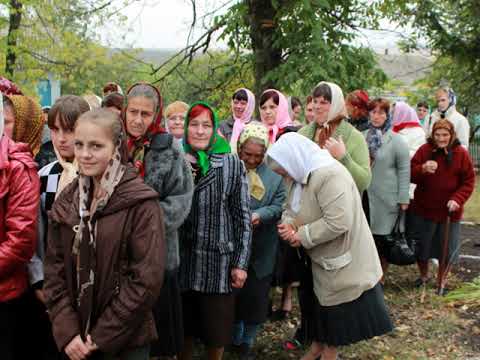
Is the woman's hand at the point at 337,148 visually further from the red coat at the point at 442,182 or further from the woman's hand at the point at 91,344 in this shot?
the woman's hand at the point at 91,344

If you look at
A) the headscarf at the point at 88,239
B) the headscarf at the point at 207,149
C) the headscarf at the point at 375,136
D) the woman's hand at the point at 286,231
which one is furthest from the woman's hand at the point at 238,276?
the headscarf at the point at 375,136

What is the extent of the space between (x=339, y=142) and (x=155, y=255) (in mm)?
2131

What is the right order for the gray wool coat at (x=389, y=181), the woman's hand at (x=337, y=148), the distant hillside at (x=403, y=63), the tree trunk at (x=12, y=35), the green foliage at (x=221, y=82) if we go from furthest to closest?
the distant hillside at (x=403, y=63) < the tree trunk at (x=12, y=35) < the green foliage at (x=221, y=82) < the gray wool coat at (x=389, y=181) < the woman's hand at (x=337, y=148)

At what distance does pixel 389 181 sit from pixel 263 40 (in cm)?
332

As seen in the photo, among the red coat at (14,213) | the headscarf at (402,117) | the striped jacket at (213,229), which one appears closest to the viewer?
the red coat at (14,213)

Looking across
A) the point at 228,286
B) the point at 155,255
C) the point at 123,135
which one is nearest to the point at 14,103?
the point at 123,135

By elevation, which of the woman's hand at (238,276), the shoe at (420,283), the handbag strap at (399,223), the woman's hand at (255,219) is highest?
the woman's hand at (255,219)

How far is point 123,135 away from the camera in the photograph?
2.34 meters

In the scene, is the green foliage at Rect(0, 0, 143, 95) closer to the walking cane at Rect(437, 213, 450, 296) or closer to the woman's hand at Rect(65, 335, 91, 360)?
the walking cane at Rect(437, 213, 450, 296)

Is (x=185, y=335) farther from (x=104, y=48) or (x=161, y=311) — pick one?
(x=104, y=48)

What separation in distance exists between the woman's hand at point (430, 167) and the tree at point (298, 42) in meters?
1.84

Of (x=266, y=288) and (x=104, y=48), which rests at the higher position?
(x=104, y=48)

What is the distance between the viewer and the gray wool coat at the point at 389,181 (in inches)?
200

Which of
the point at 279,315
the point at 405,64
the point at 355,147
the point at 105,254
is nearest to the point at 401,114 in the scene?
the point at 355,147
